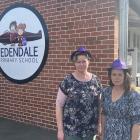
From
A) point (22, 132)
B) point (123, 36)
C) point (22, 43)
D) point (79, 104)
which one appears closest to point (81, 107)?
point (79, 104)

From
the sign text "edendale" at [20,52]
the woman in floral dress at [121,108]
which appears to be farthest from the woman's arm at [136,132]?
the sign text "edendale" at [20,52]

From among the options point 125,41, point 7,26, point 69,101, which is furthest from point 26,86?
point 69,101

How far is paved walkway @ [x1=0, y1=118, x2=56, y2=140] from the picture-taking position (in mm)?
7659

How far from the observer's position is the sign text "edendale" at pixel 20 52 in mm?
Result: 8383

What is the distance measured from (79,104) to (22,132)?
12.3 feet

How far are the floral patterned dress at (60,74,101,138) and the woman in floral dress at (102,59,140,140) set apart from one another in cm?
41

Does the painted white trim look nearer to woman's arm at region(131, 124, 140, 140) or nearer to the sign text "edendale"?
the sign text "edendale"

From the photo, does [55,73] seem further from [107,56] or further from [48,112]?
[107,56]

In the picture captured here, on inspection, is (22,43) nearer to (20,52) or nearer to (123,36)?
(20,52)

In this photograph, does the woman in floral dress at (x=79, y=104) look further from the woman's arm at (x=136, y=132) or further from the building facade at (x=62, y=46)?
the building facade at (x=62, y=46)

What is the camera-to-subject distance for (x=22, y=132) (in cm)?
806

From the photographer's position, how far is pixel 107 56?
684cm

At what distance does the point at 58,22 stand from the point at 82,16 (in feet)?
2.30

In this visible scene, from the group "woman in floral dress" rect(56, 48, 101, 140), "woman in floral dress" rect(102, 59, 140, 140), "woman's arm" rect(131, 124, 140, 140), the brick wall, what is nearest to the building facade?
the brick wall
